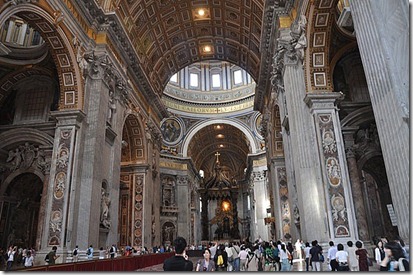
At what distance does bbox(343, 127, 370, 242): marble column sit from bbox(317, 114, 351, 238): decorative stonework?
4.56 feet

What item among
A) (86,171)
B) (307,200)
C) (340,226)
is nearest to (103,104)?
(86,171)

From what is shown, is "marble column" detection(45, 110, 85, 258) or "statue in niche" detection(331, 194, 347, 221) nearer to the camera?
"statue in niche" detection(331, 194, 347, 221)

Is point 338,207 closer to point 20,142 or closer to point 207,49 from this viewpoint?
point 20,142

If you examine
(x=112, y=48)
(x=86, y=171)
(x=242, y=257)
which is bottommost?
(x=242, y=257)

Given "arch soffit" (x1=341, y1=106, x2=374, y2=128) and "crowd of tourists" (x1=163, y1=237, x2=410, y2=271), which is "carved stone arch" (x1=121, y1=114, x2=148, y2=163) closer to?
"crowd of tourists" (x1=163, y1=237, x2=410, y2=271)

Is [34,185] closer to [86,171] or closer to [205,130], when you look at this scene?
[86,171]

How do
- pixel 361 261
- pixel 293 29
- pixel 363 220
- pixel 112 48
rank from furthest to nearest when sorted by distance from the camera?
pixel 112 48, pixel 293 29, pixel 363 220, pixel 361 261

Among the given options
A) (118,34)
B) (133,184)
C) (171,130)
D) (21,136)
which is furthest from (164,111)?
(171,130)

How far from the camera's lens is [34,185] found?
43.4 feet

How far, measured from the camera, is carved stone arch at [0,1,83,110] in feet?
30.9

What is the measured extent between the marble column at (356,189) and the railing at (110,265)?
6930 millimetres

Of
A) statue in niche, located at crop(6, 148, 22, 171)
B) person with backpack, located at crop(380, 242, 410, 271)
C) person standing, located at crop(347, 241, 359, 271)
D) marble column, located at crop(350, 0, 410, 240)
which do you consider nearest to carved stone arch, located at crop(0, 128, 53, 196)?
statue in niche, located at crop(6, 148, 22, 171)

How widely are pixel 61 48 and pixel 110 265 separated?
689 centimetres

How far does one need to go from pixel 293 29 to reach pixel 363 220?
20.2ft
